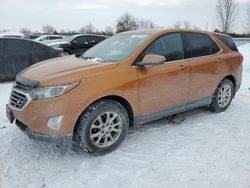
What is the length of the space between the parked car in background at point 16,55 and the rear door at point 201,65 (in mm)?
5895

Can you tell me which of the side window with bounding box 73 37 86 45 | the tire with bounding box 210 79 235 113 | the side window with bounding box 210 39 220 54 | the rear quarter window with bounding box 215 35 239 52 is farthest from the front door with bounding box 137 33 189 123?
the side window with bounding box 73 37 86 45

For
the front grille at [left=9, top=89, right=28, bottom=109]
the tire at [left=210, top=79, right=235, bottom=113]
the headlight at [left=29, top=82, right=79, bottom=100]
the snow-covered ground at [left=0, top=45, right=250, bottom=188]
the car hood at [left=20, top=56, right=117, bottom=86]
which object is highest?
the car hood at [left=20, top=56, right=117, bottom=86]

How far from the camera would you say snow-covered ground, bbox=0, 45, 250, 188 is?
3.54 metres

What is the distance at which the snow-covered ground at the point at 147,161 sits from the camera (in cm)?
354

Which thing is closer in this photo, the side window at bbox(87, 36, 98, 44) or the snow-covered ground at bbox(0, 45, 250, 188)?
the snow-covered ground at bbox(0, 45, 250, 188)

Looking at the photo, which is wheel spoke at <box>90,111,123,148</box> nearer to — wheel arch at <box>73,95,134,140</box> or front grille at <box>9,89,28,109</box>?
wheel arch at <box>73,95,134,140</box>

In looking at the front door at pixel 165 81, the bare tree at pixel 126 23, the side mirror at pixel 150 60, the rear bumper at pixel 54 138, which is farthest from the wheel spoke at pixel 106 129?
the bare tree at pixel 126 23

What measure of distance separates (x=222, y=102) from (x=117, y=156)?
2.75m

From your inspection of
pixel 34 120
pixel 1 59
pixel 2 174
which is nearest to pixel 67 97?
pixel 34 120

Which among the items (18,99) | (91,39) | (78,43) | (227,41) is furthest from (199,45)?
(91,39)

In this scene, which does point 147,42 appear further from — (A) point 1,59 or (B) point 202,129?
(A) point 1,59

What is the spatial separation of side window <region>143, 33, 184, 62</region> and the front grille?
1821 mm

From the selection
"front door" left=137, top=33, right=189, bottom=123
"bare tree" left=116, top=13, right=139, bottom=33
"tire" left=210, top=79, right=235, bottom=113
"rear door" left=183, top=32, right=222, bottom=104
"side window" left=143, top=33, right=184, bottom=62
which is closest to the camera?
"front door" left=137, top=33, right=189, bottom=123

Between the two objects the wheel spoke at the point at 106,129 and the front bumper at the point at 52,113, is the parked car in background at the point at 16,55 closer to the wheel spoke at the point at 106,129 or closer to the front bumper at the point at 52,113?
the front bumper at the point at 52,113
